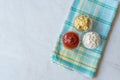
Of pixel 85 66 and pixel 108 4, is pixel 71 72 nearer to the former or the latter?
pixel 85 66

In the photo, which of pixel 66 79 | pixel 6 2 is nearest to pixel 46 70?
pixel 66 79

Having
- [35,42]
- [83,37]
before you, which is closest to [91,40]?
[83,37]

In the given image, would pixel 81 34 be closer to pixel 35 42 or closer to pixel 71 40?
pixel 71 40

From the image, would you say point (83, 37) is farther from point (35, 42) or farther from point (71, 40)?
point (35, 42)
